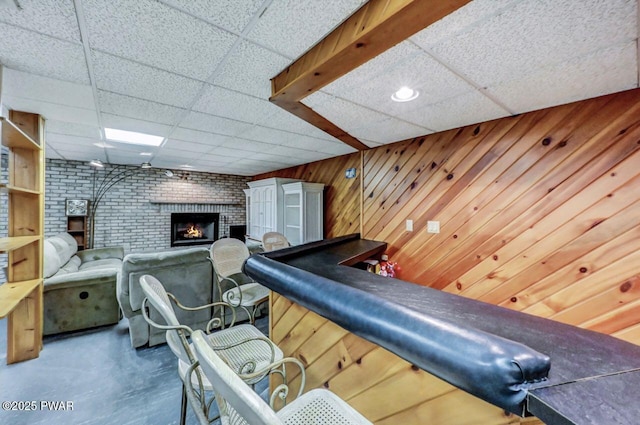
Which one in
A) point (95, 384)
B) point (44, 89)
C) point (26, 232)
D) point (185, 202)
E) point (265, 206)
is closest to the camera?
point (44, 89)

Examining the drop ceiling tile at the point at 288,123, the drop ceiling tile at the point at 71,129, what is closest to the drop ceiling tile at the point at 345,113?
the drop ceiling tile at the point at 288,123

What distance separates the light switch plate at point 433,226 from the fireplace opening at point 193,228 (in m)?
5.25

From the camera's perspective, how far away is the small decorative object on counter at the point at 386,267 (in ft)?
9.28

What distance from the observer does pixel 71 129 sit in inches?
109

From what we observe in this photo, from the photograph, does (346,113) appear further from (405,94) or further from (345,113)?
(405,94)

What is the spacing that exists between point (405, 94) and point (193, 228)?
599cm

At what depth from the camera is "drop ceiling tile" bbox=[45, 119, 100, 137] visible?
2.56m

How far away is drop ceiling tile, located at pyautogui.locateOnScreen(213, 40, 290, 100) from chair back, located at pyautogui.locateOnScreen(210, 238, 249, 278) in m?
1.42

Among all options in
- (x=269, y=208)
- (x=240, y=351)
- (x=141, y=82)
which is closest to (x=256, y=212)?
(x=269, y=208)

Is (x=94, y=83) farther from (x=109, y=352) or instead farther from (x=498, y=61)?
(x=498, y=61)

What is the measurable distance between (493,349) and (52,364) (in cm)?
341

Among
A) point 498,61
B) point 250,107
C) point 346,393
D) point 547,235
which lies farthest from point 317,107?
point 547,235

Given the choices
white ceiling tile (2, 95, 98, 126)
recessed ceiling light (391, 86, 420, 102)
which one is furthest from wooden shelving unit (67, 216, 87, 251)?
recessed ceiling light (391, 86, 420, 102)

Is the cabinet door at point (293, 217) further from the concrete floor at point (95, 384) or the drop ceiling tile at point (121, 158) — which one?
the drop ceiling tile at point (121, 158)
